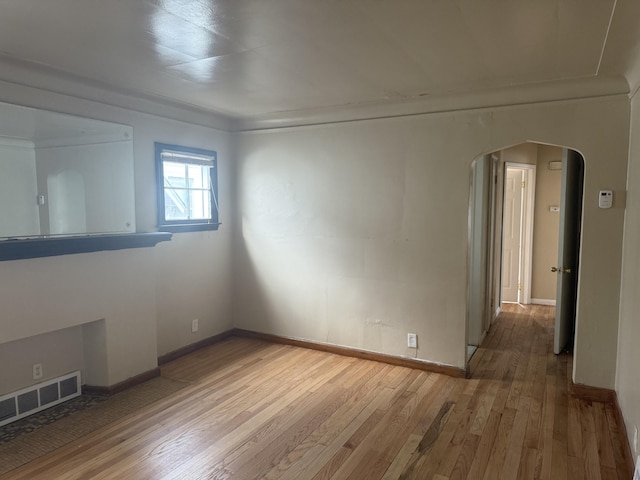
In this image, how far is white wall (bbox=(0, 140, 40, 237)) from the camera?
2839 millimetres

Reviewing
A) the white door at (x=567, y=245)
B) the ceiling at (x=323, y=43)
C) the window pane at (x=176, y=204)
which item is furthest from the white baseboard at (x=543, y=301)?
the window pane at (x=176, y=204)

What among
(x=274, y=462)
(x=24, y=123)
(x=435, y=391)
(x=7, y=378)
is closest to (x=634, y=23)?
(x=435, y=391)

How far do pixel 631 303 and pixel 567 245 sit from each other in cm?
148

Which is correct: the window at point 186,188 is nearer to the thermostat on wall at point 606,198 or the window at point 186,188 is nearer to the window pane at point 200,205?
the window pane at point 200,205

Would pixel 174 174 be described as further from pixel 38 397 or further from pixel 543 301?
pixel 543 301

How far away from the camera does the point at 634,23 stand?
209 cm

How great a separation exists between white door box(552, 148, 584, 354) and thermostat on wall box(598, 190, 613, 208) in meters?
0.89

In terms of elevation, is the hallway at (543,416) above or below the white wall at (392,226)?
below

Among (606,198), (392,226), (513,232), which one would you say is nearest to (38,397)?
(392,226)

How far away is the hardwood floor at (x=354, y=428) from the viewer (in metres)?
2.47

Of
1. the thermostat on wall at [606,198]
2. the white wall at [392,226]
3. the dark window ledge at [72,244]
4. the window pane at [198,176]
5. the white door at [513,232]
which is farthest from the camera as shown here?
the white door at [513,232]

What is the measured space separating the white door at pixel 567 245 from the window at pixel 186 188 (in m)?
3.48

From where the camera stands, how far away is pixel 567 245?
4051 millimetres

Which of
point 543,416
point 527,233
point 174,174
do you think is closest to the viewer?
point 543,416
